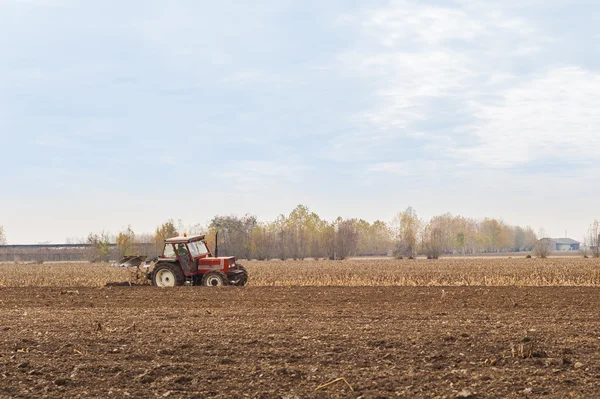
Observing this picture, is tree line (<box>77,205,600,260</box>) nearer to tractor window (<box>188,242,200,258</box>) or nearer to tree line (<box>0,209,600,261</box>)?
tree line (<box>0,209,600,261</box>)

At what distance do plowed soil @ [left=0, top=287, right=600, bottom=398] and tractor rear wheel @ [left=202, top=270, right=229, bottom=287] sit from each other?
7450 millimetres

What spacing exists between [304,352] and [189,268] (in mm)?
13936

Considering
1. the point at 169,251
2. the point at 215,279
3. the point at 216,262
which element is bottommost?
the point at 215,279

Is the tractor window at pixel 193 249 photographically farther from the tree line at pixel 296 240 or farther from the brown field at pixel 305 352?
the tree line at pixel 296 240

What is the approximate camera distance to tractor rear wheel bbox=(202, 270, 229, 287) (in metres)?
23.3

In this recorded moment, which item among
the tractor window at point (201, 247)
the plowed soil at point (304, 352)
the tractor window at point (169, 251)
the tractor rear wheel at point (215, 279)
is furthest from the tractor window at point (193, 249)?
the plowed soil at point (304, 352)

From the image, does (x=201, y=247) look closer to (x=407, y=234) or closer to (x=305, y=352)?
(x=305, y=352)

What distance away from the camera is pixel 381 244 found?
13625 cm

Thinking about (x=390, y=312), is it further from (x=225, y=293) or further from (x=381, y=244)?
(x=381, y=244)

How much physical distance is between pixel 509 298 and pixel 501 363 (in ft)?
30.9

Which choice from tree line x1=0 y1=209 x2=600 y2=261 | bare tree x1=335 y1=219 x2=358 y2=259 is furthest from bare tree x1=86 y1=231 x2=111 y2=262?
bare tree x1=335 y1=219 x2=358 y2=259

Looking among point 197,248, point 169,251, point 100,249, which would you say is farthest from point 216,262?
point 100,249

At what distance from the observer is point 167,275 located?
23.5m

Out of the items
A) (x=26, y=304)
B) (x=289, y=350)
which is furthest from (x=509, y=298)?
(x=26, y=304)
